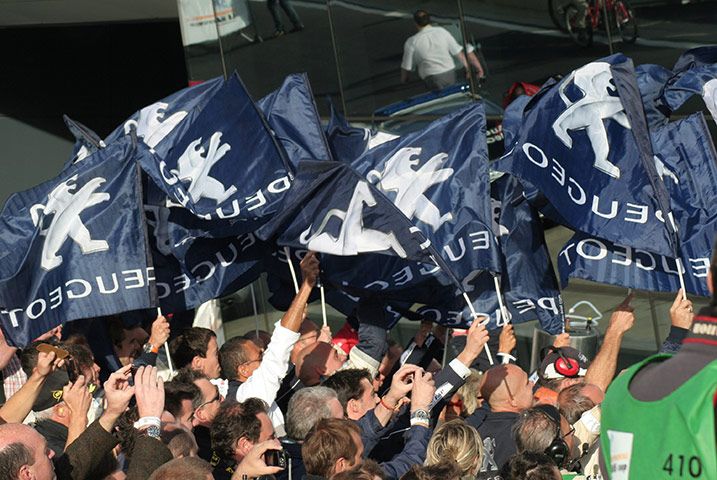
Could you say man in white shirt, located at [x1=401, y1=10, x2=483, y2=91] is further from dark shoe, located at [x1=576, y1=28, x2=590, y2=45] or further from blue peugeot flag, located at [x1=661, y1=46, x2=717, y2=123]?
blue peugeot flag, located at [x1=661, y1=46, x2=717, y2=123]

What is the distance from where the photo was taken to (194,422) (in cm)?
620

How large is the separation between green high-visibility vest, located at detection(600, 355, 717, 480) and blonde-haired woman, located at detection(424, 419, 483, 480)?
81.7 inches

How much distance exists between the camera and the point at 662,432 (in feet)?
8.46

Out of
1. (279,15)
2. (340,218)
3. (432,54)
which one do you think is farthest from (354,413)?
(279,15)

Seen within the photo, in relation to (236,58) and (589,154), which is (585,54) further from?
(236,58)

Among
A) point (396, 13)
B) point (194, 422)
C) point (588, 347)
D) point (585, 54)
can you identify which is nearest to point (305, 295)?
point (194, 422)

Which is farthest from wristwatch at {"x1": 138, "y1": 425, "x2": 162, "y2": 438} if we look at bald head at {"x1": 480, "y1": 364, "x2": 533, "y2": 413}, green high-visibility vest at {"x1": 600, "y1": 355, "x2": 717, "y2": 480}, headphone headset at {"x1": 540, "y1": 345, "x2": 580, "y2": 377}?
headphone headset at {"x1": 540, "y1": 345, "x2": 580, "y2": 377}

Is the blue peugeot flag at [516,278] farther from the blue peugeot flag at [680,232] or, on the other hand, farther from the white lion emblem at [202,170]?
the white lion emblem at [202,170]

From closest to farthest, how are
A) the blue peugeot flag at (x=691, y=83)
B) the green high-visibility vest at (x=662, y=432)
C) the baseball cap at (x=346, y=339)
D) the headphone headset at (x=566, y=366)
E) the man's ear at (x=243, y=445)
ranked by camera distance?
1. the green high-visibility vest at (x=662, y=432)
2. the man's ear at (x=243, y=445)
3. the blue peugeot flag at (x=691, y=83)
4. the headphone headset at (x=566, y=366)
5. the baseball cap at (x=346, y=339)

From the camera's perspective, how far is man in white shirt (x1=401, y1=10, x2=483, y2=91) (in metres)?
11.2

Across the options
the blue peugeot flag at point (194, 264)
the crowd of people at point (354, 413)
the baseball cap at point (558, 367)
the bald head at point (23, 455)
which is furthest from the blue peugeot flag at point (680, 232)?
the bald head at point (23, 455)

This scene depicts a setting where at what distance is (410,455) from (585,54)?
589cm

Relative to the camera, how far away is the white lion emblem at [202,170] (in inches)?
284

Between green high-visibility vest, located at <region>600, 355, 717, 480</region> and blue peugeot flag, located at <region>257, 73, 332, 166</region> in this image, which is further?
blue peugeot flag, located at <region>257, 73, 332, 166</region>
